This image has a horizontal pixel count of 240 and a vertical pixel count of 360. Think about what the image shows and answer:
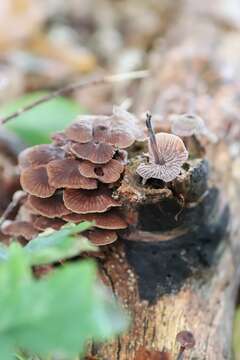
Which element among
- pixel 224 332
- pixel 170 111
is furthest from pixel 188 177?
pixel 170 111

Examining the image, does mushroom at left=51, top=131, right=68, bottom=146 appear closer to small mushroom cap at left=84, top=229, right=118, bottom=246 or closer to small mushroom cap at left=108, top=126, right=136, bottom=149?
small mushroom cap at left=108, top=126, right=136, bottom=149

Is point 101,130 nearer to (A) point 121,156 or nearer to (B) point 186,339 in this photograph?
(A) point 121,156

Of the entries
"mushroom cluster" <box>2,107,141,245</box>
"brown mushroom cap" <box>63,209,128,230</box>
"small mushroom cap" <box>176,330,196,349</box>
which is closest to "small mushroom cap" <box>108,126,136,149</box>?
"mushroom cluster" <box>2,107,141,245</box>

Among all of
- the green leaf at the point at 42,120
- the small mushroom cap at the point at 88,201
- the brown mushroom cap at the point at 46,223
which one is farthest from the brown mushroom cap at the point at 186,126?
the green leaf at the point at 42,120

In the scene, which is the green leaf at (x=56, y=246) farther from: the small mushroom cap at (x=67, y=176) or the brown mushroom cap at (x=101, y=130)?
the brown mushroom cap at (x=101, y=130)

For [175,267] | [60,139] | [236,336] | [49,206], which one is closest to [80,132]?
[60,139]
